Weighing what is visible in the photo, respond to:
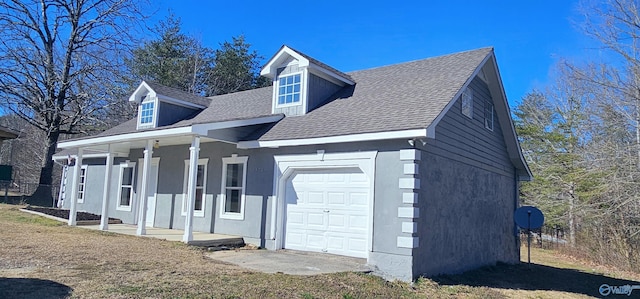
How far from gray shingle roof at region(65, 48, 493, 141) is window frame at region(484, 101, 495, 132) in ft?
6.15

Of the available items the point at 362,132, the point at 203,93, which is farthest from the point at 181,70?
the point at 362,132

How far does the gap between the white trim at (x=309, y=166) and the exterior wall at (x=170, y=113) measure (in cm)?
559

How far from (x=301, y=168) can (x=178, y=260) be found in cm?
349

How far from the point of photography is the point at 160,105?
1427cm

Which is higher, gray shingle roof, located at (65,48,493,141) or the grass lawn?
gray shingle roof, located at (65,48,493,141)

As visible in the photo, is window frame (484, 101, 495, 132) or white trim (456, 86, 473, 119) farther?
window frame (484, 101, 495, 132)

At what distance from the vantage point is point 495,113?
1344 cm

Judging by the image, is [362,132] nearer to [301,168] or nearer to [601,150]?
[301,168]

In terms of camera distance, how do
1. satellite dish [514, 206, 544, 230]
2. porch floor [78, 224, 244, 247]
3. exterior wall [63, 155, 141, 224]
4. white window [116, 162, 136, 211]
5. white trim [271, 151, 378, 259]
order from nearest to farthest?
1. white trim [271, 151, 378, 259]
2. porch floor [78, 224, 244, 247]
3. satellite dish [514, 206, 544, 230]
4. white window [116, 162, 136, 211]
5. exterior wall [63, 155, 141, 224]

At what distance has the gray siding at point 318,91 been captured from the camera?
Answer: 464 inches

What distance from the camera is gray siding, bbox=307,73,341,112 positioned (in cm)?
1177

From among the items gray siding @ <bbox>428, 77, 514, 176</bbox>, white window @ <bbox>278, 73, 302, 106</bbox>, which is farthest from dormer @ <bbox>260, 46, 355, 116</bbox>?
gray siding @ <bbox>428, 77, 514, 176</bbox>

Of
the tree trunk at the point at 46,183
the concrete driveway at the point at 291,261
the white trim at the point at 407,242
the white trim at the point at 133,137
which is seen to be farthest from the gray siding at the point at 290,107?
the tree trunk at the point at 46,183

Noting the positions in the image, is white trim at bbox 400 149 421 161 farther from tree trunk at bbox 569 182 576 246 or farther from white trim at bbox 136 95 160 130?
tree trunk at bbox 569 182 576 246
